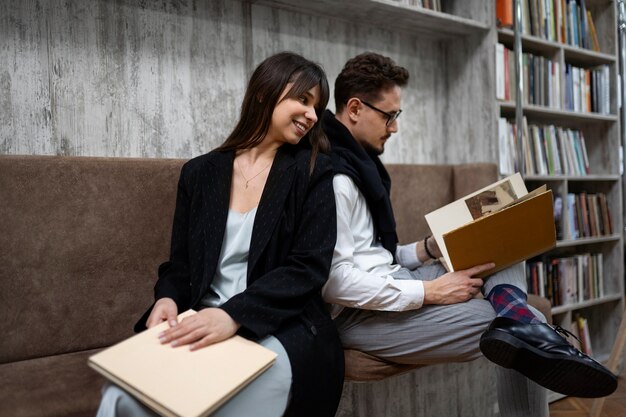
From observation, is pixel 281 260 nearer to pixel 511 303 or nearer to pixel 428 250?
pixel 511 303

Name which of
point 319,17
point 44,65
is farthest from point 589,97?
point 44,65

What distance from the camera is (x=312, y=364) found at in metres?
1.25

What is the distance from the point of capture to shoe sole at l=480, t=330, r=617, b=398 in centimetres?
114

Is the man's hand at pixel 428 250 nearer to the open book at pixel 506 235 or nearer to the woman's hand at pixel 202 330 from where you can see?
the open book at pixel 506 235

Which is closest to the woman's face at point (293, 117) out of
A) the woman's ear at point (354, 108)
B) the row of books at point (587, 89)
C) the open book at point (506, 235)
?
the woman's ear at point (354, 108)

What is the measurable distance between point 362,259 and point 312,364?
0.40 m

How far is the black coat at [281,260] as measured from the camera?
4.01 feet

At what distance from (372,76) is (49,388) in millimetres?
1259

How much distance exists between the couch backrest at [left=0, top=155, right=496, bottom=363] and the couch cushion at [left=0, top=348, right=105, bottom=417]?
124mm

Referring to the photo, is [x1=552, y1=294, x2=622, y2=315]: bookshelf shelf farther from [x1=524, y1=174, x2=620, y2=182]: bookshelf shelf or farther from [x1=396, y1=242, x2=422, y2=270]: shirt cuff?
[x1=396, y1=242, x2=422, y2=270]: shirt cuff

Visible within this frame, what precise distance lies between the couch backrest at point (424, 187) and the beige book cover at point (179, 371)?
1338mm

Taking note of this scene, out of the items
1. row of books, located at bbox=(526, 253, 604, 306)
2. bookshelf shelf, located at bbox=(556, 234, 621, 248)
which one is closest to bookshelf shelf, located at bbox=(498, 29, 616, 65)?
bookshelf shelf, located at bbox=(556, 234, 621, 248)

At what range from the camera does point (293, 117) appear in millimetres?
1395

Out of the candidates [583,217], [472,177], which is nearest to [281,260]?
[472,177]
